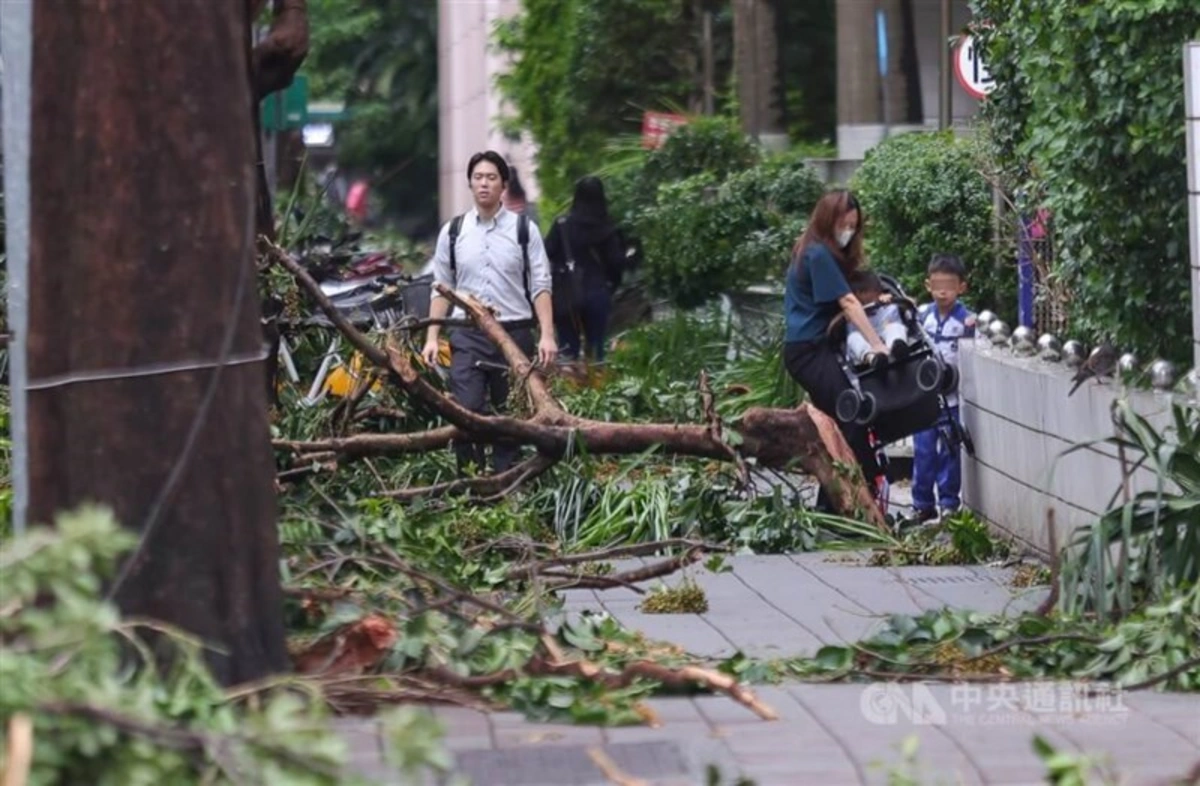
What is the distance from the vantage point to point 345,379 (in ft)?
40.1

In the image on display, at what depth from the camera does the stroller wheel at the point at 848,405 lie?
1145 centimetres

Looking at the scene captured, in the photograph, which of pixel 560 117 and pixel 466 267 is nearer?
pixel 466 267

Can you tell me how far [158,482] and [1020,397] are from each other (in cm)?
515

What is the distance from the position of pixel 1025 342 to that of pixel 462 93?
135 feet

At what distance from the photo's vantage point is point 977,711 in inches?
271

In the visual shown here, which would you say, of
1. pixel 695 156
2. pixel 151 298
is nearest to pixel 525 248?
pixel 151 298

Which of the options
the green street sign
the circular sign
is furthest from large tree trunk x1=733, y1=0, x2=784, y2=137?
the circular sign

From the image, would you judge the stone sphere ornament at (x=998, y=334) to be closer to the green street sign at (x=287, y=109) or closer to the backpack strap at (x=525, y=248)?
the backpack strap at (x=525, y=248)

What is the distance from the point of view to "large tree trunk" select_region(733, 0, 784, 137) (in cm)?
2633

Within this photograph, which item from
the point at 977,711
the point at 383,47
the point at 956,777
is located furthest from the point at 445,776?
the point at 383,47

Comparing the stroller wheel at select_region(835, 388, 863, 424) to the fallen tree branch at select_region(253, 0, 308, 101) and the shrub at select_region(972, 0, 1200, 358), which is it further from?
the fallen tree branch at select_region(253, 0, 308, 101)

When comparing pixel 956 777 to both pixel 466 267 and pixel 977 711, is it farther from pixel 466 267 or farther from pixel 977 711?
pixel 466 267

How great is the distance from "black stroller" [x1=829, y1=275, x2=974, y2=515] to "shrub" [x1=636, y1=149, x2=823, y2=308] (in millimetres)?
7316

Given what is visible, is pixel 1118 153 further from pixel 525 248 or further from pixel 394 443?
pixel 525 248
